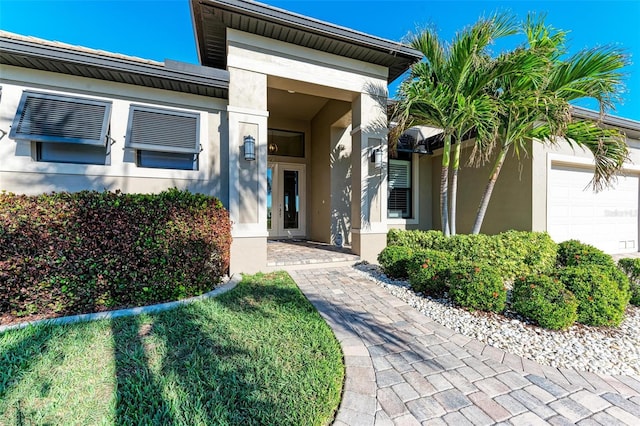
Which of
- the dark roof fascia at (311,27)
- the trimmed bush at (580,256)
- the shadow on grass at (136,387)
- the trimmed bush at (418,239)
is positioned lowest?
the shadow on grass at (136,387)

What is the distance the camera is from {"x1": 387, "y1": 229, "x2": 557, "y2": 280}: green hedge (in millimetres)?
5277

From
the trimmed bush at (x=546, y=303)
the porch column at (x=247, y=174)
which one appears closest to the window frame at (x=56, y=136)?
the porch column at (x=247, y=174)

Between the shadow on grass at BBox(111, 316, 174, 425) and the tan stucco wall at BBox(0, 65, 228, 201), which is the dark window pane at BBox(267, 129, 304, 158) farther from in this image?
the shadow on grass at BBox(111, 316, 174, 425)

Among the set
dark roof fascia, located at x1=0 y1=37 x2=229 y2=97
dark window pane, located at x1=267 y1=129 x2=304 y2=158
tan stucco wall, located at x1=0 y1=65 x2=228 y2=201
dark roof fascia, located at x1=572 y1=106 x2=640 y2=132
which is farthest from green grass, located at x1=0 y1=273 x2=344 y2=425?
dark roof fascia, located at x1=572 y1=106 x2=640 y2=132

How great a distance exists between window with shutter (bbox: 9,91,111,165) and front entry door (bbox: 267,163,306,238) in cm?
503

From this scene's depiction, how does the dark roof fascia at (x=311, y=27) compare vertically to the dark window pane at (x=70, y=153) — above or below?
above

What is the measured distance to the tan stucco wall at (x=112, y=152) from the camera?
443cm

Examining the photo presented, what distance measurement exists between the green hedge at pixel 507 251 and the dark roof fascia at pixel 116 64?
5.75 metres

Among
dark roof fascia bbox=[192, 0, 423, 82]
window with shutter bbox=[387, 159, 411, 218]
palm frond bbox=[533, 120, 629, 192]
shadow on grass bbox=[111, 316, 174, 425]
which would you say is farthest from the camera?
window with shutter bbox=[387, 159, 411, 218]

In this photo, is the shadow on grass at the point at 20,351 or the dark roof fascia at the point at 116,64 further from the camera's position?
the dark roof fascia at the point at 116,64

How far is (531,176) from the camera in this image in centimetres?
645

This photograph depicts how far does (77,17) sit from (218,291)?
7.57 meters

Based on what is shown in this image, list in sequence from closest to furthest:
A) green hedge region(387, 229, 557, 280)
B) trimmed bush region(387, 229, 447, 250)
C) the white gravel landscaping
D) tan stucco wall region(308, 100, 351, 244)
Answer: the white gravel landscaping, green hedge region(387, 229, 557, 280), trimmed bush region(387, 229, 447, 250), tan stucco wall region(308, 100, 351, 244)

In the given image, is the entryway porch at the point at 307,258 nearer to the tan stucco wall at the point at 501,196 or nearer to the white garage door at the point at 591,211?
the tan stucco wall at the point at 501,196
